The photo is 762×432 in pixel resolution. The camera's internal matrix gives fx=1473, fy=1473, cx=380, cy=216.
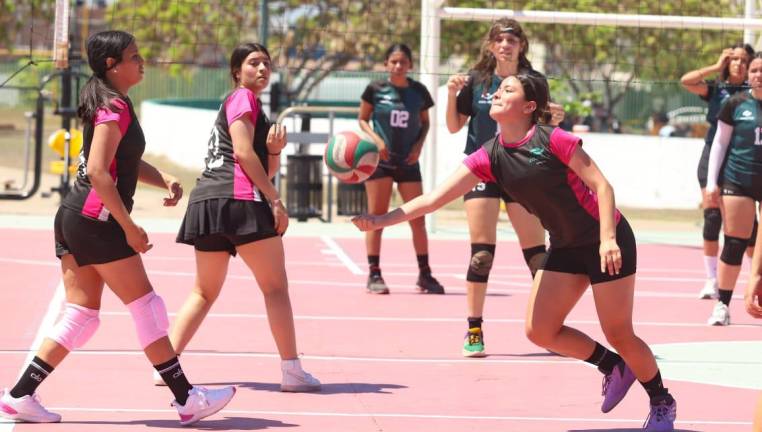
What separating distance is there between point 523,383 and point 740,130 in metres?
3.51

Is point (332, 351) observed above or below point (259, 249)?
below

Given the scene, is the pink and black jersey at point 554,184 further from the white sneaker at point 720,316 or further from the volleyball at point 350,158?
the white sneaker at point 720,316

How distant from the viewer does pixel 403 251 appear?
16.7 metres

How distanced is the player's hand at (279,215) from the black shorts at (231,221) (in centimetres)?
4

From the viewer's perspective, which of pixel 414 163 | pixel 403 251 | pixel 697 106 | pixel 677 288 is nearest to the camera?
pixel 414 163

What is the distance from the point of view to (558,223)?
24.0 feet

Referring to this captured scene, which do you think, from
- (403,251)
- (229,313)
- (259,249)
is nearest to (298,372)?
(259,249)

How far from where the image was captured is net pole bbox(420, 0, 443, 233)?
17359mm

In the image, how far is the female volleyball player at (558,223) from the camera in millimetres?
7164

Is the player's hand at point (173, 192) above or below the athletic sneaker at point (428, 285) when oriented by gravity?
above

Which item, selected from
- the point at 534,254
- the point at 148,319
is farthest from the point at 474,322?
the point at 148,319

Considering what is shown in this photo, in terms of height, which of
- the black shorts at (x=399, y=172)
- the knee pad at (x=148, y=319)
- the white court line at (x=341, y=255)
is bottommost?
the white court line at (x=341, y=255)

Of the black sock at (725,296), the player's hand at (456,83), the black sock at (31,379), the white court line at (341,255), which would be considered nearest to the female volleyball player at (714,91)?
the black sock at (725,296)

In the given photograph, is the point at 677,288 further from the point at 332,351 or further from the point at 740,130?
the point at 332,351
